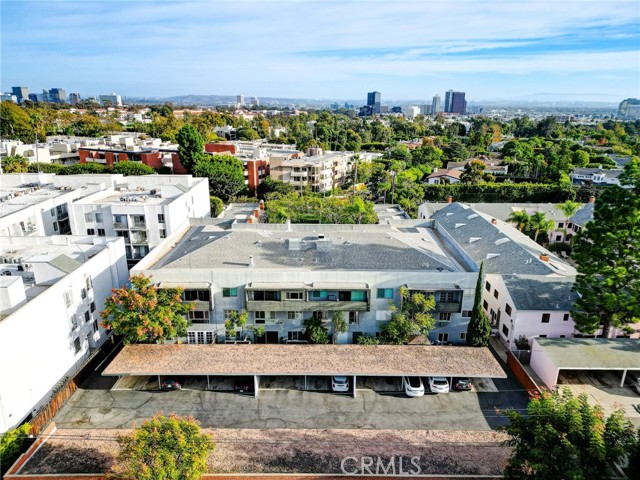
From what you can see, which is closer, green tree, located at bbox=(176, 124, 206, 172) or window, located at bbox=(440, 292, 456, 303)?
window, located at bbox=(440, 292, 456, 303)

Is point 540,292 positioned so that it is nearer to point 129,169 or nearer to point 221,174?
point 221,174

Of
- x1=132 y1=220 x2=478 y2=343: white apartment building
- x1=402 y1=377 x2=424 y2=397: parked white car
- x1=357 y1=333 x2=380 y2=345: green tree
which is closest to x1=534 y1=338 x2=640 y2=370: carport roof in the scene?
x1=132 y1=220 x2=478 y2=343: white apartment building

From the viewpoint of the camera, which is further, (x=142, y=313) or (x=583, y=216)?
(x=583, y=216)

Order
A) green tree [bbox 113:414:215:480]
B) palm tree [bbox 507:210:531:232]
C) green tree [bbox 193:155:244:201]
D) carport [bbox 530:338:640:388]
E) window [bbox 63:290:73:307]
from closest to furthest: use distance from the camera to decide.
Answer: green tree [bbox 113:414:215:480]
carport [bbox 530:338:640:388]
window [bbox 63:290:73:307]
palm tree [bbox 507:210:531:232]
green tree [bbox 193:155:244:201]

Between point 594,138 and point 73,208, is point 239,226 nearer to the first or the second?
Answer: point 73,208

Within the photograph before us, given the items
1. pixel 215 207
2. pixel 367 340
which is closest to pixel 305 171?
pixel 215 207

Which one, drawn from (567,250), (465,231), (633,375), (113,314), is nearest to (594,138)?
(567,250)

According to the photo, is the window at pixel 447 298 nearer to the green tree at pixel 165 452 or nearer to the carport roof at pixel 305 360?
the carport roof at pixel 305 360

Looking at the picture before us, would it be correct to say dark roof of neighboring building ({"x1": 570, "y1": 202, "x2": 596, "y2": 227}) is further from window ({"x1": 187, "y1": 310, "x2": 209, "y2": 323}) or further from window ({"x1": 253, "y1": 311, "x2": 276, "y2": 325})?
window ({"x1": 187, "y1": 310, "x2": 209, "y2": 323})
